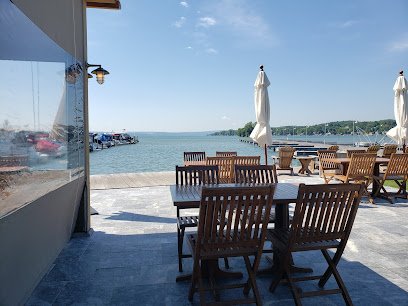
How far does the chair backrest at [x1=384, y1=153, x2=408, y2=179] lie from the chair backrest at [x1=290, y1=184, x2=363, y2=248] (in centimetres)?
436

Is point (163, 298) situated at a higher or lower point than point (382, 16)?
lower

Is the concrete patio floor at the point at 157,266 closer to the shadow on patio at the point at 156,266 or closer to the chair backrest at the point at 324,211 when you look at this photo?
the shadow on patio at the point at 156,266

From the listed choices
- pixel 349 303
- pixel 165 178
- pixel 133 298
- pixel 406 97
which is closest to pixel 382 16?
pixel 406 97

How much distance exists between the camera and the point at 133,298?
250cm

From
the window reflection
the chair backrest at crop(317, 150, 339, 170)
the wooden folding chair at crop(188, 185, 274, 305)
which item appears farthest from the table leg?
the chair backrest at crop(317, 150, 339, 170)

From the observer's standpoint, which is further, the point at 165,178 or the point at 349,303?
the point at 165,178

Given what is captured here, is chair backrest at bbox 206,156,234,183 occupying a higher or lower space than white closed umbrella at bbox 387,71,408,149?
lower

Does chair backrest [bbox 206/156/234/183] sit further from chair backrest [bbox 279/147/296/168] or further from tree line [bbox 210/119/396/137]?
tree line [bbox 210/119/396/137]

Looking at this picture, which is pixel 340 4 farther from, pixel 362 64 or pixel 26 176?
pixel 26 176

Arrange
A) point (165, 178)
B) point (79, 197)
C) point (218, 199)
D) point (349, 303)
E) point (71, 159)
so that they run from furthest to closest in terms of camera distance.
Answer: point (165, 178) < point (79, 197) < point (71, 159) < point (349, 303) < point (218, 199)

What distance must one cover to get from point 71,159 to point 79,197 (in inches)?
26.8

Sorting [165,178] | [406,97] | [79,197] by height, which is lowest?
[165,178]

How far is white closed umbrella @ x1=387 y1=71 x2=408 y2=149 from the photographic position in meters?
8.08

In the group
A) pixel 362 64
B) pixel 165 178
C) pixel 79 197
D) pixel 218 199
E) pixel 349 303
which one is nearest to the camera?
pixel 218 199
